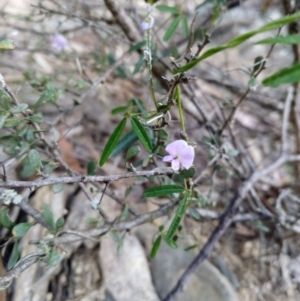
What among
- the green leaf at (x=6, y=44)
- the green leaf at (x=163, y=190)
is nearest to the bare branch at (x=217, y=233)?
the green leaf at (x=163, y=190)

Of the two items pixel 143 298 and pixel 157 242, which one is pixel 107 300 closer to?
pixel 143 298

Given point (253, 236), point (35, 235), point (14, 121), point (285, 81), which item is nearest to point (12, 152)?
point (14, 121)

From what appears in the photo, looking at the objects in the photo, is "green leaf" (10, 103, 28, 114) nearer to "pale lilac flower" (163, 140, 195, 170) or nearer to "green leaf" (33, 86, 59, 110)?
"green leaf" (33, 86, 59, 110)

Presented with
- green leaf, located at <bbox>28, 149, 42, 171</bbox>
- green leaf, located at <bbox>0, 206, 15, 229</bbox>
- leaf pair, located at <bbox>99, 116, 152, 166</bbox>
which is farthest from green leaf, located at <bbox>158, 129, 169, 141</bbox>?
green leaf, located at <bbox>0, 206, 15, 229</bbox>

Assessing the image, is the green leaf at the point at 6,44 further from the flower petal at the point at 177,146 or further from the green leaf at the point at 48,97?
the flower petal at the point at 177,146

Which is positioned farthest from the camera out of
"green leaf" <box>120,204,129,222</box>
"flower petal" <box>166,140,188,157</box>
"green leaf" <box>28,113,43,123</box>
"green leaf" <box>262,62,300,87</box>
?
"green leaf" <box>120,204,129,222</box>

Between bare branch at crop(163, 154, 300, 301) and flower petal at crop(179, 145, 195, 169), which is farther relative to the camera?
bare branch at crop(163, 154, 300, 301)

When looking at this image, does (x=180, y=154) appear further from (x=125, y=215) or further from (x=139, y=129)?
(x=125, y=215)
